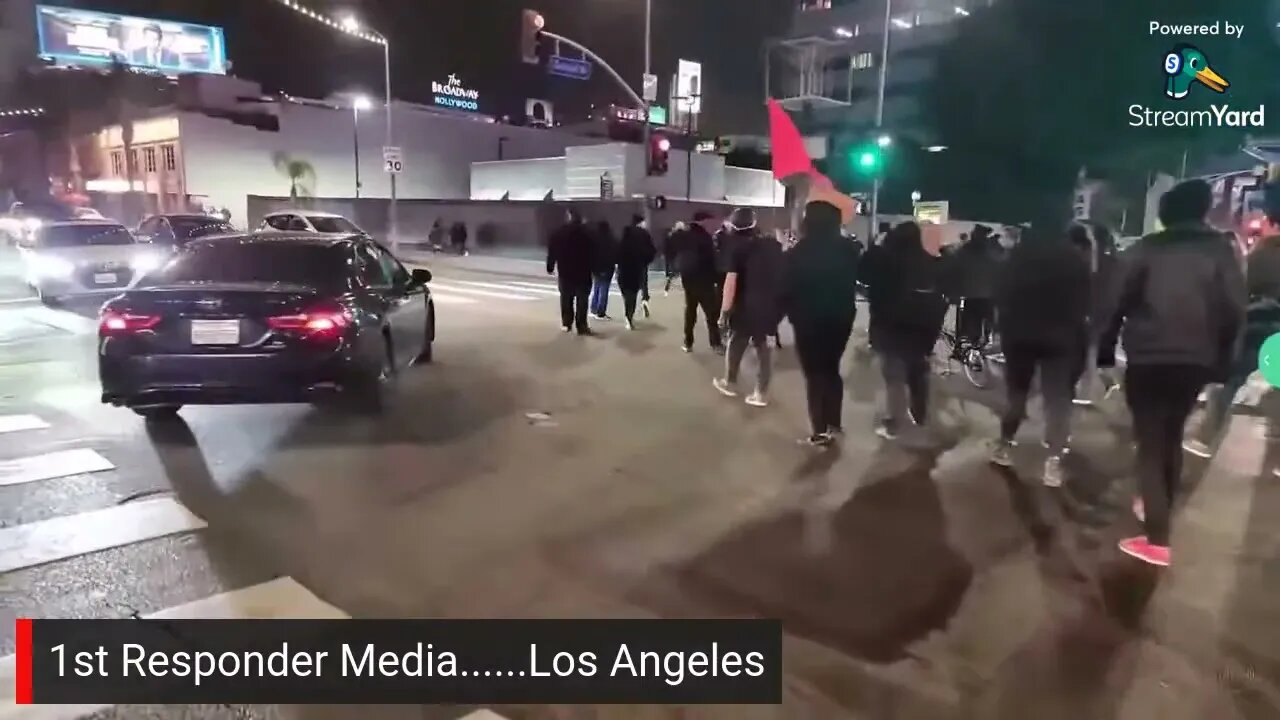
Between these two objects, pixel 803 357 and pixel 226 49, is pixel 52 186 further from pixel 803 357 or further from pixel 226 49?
pixel 803 357

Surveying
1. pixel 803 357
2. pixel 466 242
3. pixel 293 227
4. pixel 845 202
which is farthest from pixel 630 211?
Answer: pixel 803 357

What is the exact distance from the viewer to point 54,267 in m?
15.3

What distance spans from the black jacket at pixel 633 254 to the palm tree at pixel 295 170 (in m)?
33.0

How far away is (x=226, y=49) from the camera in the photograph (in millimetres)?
55000

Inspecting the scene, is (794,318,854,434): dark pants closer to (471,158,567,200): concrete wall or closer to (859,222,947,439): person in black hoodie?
(859,222,947,439): person in black hoodie

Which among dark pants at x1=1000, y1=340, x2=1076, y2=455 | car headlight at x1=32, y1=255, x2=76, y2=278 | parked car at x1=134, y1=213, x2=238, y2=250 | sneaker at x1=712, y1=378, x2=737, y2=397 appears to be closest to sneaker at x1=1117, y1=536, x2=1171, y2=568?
dark pants at x1=1000, y1=340, x2=1076, y2=455

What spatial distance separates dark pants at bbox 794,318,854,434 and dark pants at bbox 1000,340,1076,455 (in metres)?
1.21

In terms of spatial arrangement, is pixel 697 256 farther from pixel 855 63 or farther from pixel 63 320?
pixel 855 63

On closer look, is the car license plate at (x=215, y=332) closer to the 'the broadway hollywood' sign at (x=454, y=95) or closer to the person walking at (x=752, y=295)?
the person walking at (x=752, y=295)

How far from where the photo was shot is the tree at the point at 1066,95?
13539mm

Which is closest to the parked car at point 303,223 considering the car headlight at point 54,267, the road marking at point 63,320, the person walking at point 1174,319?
the car headlight at point 54,267

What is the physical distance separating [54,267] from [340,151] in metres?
32.0

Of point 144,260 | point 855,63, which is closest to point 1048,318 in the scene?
point 144,260

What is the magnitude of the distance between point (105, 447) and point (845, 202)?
7116mm
